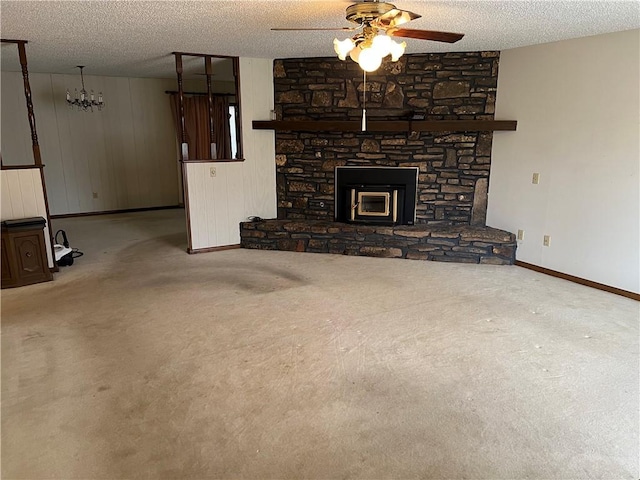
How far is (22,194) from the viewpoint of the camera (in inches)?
173

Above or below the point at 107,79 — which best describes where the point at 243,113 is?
below

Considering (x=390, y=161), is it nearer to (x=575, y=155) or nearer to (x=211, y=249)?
(x=575, y=155)

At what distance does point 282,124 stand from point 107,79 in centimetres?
382

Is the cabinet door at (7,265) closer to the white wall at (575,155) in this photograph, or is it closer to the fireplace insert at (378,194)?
the fireplace insert at (378,194)

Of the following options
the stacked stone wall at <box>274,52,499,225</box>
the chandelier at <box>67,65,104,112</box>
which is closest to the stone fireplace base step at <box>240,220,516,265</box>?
the stacked stone wall at <box>274,52,499,225</box>

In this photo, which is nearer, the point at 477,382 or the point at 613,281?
the point at 477,382

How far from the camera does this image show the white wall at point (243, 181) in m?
5.36

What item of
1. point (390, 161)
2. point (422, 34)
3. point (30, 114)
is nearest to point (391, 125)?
point (390, 161)

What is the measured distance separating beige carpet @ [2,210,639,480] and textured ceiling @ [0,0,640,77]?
2.26 meters

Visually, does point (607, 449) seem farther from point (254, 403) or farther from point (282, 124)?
point (282, 124)

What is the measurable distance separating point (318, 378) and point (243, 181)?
345 centimetres

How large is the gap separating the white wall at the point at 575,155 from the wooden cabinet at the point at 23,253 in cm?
484

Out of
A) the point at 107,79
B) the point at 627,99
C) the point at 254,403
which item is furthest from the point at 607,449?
the point at 107,79

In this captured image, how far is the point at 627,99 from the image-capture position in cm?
389
